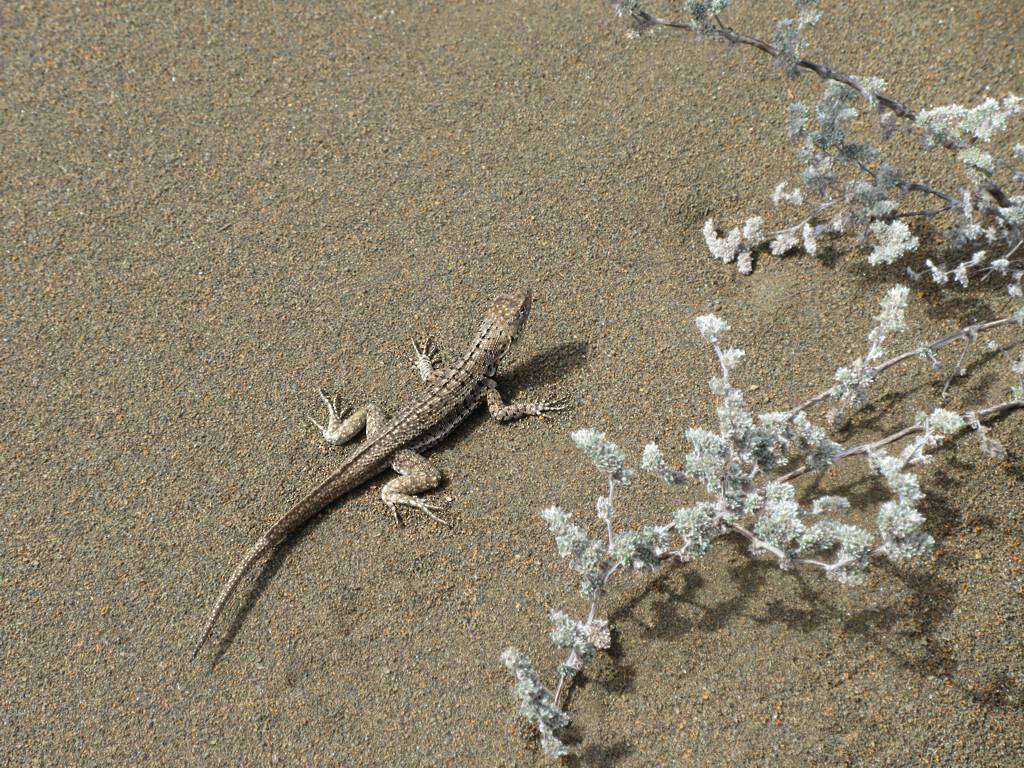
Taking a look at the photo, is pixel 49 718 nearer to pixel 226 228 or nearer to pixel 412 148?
pixel 226 228

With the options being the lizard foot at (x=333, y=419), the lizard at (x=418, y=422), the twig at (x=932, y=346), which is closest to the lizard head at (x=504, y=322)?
the lizard at (x=418, y=422)

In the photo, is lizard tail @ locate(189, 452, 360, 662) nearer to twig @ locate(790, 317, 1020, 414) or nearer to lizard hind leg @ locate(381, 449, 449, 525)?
lizard hind leg @ locate(381, 449, 449, 525)

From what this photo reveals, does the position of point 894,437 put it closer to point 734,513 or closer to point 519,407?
point 734,513

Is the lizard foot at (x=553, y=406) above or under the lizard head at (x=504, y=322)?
under

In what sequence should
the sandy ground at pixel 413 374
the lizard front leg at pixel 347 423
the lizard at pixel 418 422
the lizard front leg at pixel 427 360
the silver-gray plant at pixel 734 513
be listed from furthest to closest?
the lizard front leg at pixel 427 360 < the lizard front leg at pixel 347 423 < the lizard at pixel 418 422 < the sandy ground at pixel 413 374 < the silver-gray plant at pixel 734 513

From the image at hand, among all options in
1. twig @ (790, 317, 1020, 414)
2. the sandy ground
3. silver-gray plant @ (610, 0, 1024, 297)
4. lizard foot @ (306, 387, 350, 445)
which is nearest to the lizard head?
the sandy ground

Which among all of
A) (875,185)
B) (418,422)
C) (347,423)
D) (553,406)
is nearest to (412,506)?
(418,422)

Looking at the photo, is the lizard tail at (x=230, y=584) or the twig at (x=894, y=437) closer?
the twig at (x=894, y=437)

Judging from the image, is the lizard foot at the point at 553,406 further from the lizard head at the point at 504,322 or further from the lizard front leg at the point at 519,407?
the lizard head at the point at 504,322
